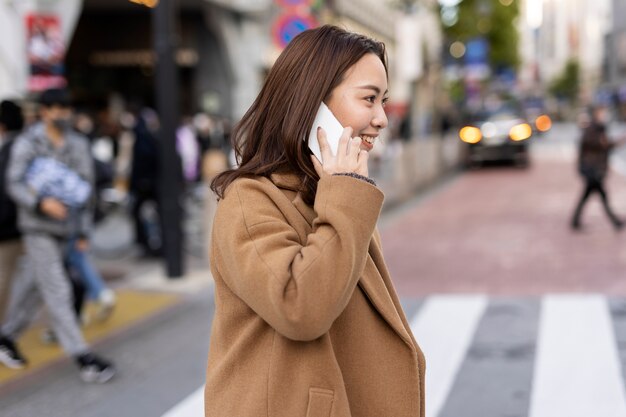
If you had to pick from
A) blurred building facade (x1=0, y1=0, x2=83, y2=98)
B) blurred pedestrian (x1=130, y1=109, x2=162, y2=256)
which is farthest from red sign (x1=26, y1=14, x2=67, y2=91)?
blurred pedestrian (x1=130, y1=109, x2=162, y2=256)

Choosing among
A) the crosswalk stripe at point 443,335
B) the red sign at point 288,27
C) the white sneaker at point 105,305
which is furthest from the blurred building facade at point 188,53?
the white sneaker at point 105,305

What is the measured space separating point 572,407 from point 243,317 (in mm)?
3333

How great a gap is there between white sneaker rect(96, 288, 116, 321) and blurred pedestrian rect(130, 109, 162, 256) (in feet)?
10.7

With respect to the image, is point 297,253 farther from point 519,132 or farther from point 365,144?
point 519,132

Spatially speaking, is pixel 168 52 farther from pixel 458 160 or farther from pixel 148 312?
pixel 458 160

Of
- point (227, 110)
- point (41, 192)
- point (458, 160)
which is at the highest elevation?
point (41, 192)

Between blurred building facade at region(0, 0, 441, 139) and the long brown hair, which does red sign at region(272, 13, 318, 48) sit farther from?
blurred building facade at region(0, 0, 441, 139)

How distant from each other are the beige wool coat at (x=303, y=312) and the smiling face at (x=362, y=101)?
6.0 inches

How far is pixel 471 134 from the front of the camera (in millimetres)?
24312

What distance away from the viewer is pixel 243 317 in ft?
5.53

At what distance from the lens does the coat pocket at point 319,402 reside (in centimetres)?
162

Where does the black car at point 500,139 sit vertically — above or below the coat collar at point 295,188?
below

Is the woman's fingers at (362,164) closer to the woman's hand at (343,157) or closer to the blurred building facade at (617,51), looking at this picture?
the woman's hand at (343,157)

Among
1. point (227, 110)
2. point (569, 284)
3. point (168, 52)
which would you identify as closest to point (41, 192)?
point (168, 52)
